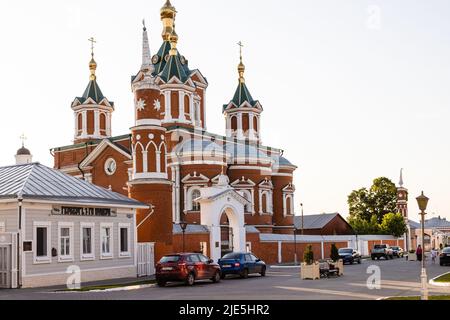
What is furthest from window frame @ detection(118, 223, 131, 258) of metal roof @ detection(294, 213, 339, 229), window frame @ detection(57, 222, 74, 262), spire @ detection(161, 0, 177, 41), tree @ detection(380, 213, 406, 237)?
tree @ detection(380, 213, 406, 237)

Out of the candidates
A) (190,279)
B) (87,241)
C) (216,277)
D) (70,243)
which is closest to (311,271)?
(216,277)

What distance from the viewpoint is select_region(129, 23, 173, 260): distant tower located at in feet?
125

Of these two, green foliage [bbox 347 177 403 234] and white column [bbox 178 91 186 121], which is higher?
white column [bbox 178 91 186 121]

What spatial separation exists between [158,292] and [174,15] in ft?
134

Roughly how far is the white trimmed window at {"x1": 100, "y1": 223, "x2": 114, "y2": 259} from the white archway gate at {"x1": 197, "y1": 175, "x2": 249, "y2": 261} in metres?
10.7

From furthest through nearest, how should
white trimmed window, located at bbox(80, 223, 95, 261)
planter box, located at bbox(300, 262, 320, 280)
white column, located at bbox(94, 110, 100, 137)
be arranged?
white column, located at bbox(94, 110, 100, 137) → planter box, located at bbox(300, 262, 320, 280) → white trimmed window, located at bbox(80, 223, 95, 261)

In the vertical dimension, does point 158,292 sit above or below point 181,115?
below

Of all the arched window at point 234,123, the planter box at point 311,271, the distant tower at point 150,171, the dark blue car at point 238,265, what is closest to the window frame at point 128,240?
the distant tower at point 150,171

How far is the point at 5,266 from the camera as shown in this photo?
87.5 feet

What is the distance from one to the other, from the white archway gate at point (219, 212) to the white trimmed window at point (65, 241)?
44.6 feet

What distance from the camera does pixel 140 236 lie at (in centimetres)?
3822

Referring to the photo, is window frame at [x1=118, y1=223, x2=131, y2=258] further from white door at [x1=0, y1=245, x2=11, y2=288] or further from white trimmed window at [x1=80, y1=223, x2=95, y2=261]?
white door at [x1=0, y1=245, x2=11, y2=288]
